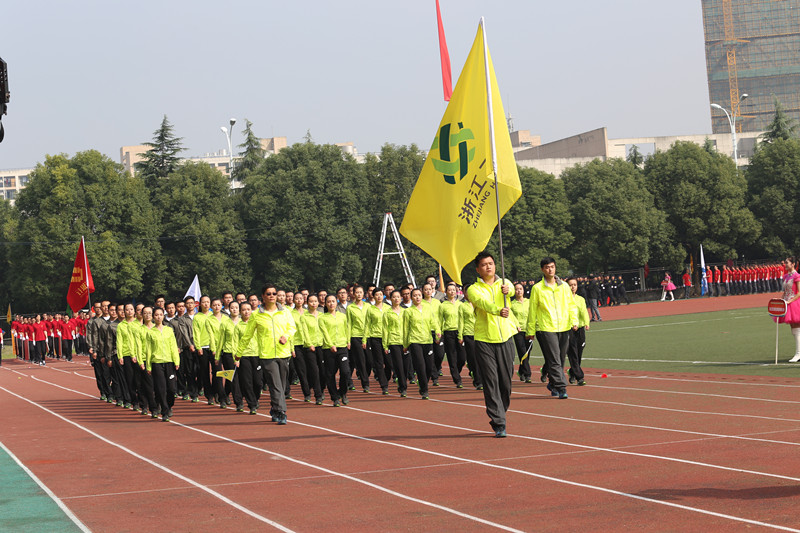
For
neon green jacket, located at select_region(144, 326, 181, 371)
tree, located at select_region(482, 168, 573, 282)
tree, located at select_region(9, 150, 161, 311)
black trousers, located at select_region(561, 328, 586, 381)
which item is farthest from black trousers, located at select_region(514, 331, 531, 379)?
tree, located at select_region(9, 150, 161, 311)

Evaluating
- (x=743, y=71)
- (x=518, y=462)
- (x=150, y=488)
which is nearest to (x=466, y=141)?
(x=518, y=462)

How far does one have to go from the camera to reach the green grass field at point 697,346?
56.4ft

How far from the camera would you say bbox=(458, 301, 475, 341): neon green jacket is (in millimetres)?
16270

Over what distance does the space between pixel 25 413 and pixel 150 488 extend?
10140 millimetres

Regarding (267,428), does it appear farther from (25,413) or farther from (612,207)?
(612,207)

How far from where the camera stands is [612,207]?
59562 mm

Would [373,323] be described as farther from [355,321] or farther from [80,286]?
[80,286]

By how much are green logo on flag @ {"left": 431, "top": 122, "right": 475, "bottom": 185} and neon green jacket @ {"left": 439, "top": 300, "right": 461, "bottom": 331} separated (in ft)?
17.1

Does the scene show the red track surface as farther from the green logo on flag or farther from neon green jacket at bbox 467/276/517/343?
the green logo on flag

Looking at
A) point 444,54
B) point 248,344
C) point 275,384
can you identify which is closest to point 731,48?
point 444,54

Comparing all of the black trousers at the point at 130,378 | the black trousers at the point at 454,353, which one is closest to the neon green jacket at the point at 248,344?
the black trousers at the point at 130,378

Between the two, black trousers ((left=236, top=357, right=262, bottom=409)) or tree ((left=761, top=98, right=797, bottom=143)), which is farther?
tree ((left=761, top=98, right=797, bottom=143))

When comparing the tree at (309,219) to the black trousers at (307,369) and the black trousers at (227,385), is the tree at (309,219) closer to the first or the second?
the black trousers at (227,385)

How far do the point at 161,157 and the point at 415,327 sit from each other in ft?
168
